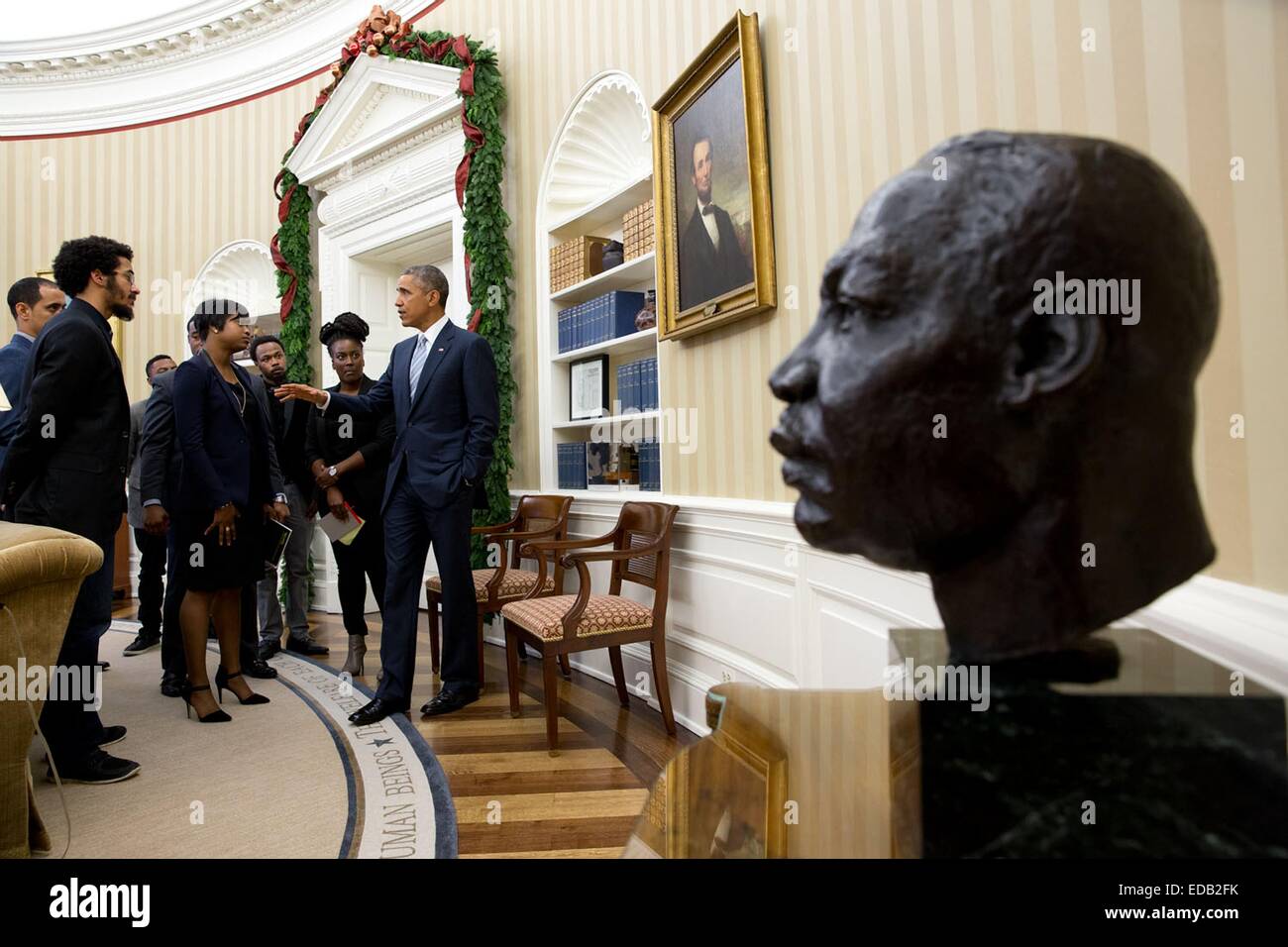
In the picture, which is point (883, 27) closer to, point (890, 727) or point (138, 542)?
point (890, 727)

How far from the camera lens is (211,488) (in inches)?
119

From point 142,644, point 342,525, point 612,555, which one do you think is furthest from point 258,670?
point 612,555

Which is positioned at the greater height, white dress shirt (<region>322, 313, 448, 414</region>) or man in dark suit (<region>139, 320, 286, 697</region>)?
white dress shirt (<region>322, 313, 448, 414</region>)

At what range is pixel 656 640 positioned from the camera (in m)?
2.95

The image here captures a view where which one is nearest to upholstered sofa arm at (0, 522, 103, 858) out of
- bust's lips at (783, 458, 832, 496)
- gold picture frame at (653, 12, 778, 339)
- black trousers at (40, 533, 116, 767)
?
black trousers at (40, 533, 116, 767)

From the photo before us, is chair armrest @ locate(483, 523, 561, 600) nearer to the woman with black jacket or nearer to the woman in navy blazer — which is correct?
the woman with black jacket

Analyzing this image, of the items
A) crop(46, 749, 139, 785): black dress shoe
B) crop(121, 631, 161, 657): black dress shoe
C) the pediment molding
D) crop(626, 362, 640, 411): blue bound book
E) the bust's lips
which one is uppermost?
the pediment molding

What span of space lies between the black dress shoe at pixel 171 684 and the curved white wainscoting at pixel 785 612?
1.87 metres

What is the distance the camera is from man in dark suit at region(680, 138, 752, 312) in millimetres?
2727

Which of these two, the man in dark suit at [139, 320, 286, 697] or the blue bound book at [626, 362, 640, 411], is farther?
the blue bound book at [626, 362, 640, 411]

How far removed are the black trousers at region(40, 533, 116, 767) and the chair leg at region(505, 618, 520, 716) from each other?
1.38 m

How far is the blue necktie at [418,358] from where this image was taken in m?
3.15

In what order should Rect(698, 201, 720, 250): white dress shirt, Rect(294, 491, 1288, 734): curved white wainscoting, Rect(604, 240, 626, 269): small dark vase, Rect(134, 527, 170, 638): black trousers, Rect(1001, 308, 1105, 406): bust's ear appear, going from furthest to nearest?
Rect(134, 527, 170, 638): black trousers, Rect(604, 240, 626, 269): small dark vase, Rect(698, 201, 720, 250): white dress shirt, Rect(294, 491, 1288, 734): curved white wainscoting, Rect(1001, 308, 1105, 406): bust's ear

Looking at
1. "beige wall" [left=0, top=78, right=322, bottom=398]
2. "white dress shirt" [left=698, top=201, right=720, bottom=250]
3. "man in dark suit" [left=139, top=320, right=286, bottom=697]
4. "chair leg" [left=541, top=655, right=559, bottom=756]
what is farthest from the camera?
"beige wall" [left=0, top=78, right=322, bottom=398]
